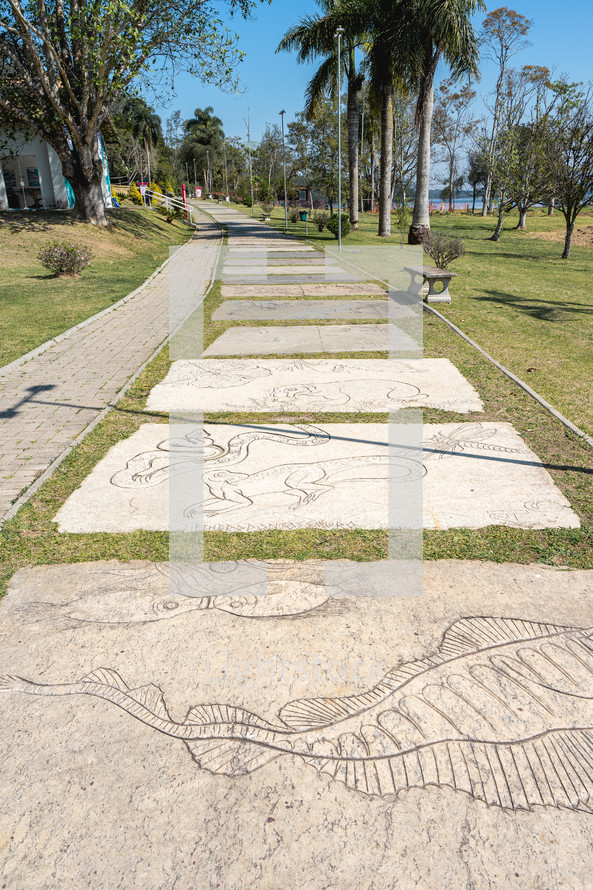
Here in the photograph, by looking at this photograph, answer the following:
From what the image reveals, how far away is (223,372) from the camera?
8.37 m

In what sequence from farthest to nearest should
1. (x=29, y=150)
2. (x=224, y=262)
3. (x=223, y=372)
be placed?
(x=29, y=150)
(x=224, y=262)
(x=223, y=372)

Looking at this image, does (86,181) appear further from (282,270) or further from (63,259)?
(282,270)

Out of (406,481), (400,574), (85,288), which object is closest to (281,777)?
(400,574)

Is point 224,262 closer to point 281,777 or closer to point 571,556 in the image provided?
point 571,556

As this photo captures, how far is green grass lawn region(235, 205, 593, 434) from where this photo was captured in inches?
314

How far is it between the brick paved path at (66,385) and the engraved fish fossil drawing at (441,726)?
2.72 meters

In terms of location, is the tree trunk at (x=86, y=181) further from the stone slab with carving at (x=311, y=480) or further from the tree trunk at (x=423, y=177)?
the stone slab with carving at (x=311, y=480)

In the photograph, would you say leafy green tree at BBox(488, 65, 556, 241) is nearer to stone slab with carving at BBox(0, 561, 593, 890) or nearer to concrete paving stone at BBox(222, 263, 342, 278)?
concrete paving stone at BBox(222, 263, 342, 278)

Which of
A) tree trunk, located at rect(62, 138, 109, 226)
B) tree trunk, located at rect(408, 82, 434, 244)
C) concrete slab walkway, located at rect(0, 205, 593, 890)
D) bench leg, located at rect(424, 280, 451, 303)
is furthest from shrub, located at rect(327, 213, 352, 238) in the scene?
concrete slab walkway, located at rect(0, 205, 593, 890)

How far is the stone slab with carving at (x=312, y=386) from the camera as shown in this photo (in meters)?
7.00

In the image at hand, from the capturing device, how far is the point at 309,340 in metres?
10.1

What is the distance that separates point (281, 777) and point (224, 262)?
2051cm

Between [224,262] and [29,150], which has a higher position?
[29,150]

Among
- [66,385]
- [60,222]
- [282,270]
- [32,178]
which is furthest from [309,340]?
[32,178]
